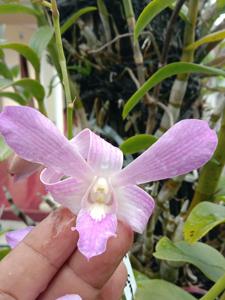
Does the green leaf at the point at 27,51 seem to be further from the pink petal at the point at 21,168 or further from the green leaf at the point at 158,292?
the green leaf at the point at 158,292

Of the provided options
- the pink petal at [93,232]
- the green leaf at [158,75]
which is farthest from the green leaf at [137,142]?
the pink petal at [93,232]

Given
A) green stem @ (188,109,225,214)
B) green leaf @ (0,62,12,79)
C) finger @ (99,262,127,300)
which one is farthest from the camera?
green leaf @ (0,62,12,79)

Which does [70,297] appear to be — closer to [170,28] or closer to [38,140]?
[38,140]

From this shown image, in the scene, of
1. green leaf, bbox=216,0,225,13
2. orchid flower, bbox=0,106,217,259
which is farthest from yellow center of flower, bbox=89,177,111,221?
green leaf, bbox=216,0,225,13

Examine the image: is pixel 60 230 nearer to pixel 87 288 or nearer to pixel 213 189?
pixel 87 288

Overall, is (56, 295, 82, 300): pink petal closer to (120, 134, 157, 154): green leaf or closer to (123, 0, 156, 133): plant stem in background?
(120, 134, 157, 154): green leaf

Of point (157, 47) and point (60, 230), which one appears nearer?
point (60, 230)

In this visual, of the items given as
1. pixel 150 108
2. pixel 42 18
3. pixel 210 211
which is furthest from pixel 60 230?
pixel 42 18
